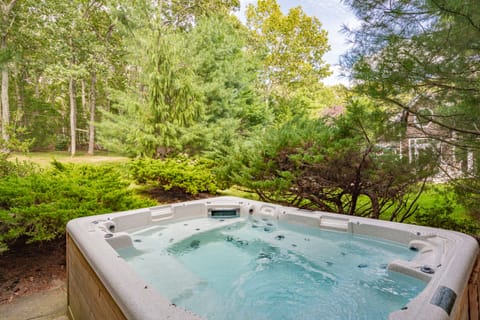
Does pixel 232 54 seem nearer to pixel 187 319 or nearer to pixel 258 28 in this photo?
pixel 258 28

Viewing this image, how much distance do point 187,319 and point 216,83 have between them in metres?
7.29

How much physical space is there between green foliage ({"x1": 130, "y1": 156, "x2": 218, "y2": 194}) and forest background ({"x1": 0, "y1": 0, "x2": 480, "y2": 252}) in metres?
0.03

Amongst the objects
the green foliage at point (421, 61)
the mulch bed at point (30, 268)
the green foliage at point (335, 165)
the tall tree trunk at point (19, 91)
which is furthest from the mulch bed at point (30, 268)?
the tall tree trunk at point (19, 91)

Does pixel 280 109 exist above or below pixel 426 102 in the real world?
above

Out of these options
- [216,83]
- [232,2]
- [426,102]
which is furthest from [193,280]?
[232,2]

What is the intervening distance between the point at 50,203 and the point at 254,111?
7410 mm

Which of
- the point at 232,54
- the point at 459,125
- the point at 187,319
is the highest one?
the point at 232,54

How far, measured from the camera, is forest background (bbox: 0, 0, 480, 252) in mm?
2227

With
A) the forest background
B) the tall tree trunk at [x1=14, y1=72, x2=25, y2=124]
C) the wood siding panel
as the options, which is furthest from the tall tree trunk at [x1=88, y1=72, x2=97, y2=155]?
the wood siding panel

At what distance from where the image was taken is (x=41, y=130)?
1421 cm

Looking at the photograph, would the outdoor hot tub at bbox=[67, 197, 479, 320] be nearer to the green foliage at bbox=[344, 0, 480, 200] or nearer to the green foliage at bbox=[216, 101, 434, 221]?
the green foliage at bbox=[216, 101, 434, 221]

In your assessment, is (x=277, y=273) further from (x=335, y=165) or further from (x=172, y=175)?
(x=172, y=175)

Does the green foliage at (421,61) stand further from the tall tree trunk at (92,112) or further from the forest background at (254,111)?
the tall tree trunk at (92,112)

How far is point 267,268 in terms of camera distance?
2.05 meters
